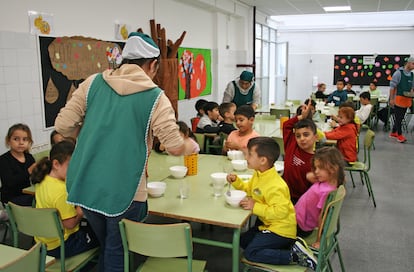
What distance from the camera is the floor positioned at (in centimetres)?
319

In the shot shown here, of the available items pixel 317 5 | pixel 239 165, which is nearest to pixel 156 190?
pixel 239 165

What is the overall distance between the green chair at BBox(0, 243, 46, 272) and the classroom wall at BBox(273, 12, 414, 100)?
11292mm

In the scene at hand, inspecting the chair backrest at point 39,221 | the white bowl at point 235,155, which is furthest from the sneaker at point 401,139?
the chair backrest at point 39,221

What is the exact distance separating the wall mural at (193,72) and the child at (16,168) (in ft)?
11.6

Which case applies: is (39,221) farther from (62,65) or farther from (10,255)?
(62,65)

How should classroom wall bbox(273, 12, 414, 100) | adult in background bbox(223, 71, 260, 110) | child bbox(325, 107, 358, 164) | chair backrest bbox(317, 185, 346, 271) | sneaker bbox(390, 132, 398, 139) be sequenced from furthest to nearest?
classroom wall bbox(273, 12, 414, 100) → sneaker bbox(390, 132, 398, 139) → adult in background bbox(223, 71, 260, 110) → child bbox(325, 107, 358, 164) → chair backrest bbox(317, 185, 346, 271)

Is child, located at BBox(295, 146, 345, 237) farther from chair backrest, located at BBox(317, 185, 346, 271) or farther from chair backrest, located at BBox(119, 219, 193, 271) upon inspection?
chair backrest, located at BBox(119, 219, 193, 271)

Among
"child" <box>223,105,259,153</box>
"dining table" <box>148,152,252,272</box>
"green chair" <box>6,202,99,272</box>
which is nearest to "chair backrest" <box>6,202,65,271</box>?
"green chair" <box>6,202,99,272</box>

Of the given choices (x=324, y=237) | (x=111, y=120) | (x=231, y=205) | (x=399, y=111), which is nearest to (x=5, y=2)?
(x=111, y=120)

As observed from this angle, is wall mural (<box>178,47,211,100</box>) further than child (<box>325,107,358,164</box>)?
Yes

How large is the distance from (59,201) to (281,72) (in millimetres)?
11011

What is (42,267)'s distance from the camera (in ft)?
5.51

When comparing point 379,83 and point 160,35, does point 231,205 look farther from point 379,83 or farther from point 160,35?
point 379,83

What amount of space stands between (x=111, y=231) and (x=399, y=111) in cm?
745
